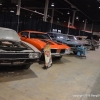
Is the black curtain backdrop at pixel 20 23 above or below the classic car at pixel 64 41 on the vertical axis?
above

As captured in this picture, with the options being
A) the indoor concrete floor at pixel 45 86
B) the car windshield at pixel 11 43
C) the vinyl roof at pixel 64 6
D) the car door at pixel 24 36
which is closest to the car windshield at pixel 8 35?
the car windshield at pixel 11 43

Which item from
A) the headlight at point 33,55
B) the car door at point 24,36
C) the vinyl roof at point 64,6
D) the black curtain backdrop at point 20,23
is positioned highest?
the vinyl roof at point 64,6

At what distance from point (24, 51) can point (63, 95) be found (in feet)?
5.65

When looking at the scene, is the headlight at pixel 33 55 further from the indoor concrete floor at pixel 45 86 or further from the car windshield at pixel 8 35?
the car windshield at pixel 8 35

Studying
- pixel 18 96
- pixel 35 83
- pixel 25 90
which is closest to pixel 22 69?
pixel 35 83

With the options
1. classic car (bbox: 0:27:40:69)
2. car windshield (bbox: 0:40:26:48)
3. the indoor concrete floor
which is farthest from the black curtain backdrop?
the indoor concrete floor

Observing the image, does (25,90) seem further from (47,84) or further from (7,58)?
(7,58)

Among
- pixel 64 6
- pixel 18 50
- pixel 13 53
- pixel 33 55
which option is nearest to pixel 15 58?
pixel 13 53

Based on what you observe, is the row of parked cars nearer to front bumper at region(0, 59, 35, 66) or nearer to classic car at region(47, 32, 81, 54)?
front bumper at region(0, 59, 35, 66)

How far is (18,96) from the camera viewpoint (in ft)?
10.0

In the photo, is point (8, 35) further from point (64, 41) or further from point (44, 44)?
point (64, 41)

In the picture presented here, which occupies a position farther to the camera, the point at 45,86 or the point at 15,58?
the point at 15,58

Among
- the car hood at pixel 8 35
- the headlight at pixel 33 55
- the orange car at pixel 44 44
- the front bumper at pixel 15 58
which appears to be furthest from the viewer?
the orange car at pixel 44 44

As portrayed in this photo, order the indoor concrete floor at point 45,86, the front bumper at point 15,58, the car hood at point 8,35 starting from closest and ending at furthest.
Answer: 1. the indoor concrete floor at point 45,86
2. the front bumper at point 15,58
3. the car hood at point 8,35
